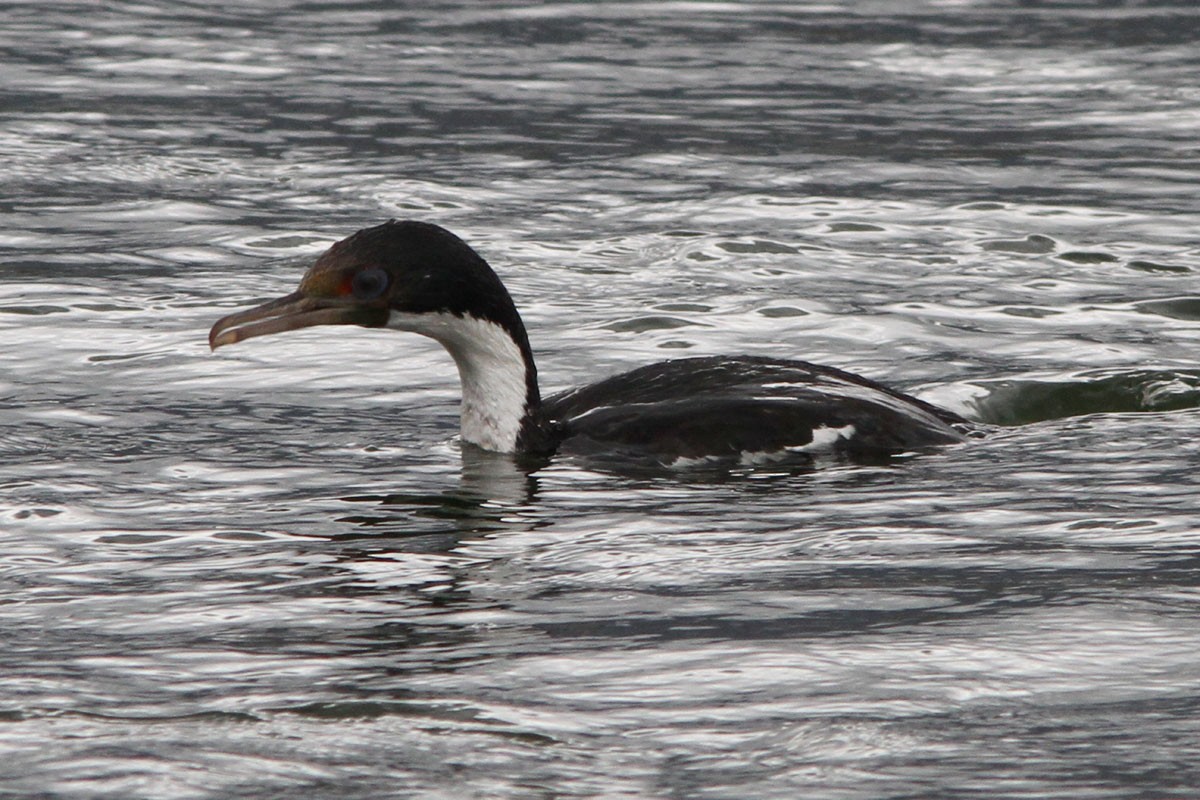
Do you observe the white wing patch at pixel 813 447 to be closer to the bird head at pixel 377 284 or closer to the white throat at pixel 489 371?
the white throat at pixel 489 371

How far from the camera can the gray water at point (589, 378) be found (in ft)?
19.1

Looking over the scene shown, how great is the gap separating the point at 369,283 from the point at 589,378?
6.61ft

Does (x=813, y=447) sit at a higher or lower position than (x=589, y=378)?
higher

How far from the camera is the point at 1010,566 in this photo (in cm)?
736

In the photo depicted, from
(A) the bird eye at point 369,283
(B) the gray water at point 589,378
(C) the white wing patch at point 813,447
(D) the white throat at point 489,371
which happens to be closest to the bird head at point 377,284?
(A) the bird eye at point 369,283

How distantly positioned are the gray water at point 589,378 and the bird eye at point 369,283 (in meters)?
0.70

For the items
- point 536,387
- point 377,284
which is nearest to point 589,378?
point 536,387

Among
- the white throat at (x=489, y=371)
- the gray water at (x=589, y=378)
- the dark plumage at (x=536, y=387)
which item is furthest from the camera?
the white throat at (x=489, y=371)

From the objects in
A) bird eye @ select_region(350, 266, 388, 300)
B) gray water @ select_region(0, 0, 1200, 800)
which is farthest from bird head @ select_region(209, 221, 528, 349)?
gray water @ select_region(0, 0, 1200, 800)

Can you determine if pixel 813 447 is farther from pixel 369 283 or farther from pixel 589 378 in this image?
pixel 589 378

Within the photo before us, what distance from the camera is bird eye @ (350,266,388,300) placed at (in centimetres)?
879

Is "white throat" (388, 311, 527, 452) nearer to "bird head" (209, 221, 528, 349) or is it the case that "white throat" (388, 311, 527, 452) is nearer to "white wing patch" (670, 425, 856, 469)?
"bird head" (209, 221, 528, 349)

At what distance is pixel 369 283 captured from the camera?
880cm

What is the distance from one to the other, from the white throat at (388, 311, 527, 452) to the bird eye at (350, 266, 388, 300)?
0.67ft
